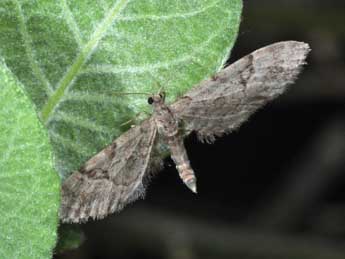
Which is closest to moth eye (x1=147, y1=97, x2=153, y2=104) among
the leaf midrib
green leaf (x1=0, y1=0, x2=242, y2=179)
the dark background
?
green leaf (x1=0, y1=0, x2=242, y2=179)

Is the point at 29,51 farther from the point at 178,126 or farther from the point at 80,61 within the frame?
the point at 178,126

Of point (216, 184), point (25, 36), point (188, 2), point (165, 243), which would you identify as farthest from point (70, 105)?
point (216, 184)

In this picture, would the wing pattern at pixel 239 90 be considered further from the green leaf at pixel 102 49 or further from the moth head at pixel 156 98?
the green leaf at pixel 102 49

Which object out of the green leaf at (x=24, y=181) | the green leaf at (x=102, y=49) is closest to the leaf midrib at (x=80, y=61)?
the green leaf at (x=102, y=49)

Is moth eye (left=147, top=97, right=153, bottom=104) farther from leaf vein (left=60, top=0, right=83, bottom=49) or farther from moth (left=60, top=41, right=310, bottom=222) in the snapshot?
leaf vein (left=60, top=0, right=83, bottom=49)

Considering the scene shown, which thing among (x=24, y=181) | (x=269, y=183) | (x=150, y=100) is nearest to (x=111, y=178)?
(x=150, y=100)

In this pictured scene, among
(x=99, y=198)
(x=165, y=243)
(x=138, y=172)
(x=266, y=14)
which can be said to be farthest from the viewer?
(x=266, y=14)

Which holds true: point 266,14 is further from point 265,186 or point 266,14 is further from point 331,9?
point 265,186
